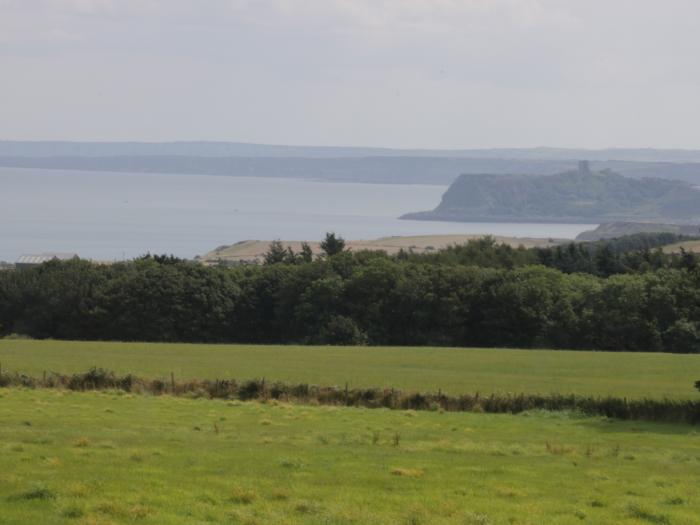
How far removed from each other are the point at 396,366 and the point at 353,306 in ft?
113

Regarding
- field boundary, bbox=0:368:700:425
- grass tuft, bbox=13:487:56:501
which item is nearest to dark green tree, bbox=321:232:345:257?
field boundary, bbox=0:368:700:425

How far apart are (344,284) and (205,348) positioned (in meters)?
26.3

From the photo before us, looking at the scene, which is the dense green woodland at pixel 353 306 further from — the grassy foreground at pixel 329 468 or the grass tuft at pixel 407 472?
the grass tuft at pixel 407 472

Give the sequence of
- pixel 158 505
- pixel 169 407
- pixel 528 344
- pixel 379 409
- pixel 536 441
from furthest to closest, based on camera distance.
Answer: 1. pixel 528 344
2. pixel 379 409
3. pixel 169 407
4. pixel 536 441
5. pixel 158 505

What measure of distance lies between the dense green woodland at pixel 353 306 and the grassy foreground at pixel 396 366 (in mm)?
17524

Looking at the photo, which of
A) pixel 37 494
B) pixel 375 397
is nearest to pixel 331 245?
pixel 375 397

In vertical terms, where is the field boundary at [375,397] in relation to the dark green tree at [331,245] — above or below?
below

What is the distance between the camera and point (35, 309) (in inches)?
3529

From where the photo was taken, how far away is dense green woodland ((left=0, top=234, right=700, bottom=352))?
78.9 meters

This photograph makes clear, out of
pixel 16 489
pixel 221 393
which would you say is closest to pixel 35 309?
pixel 221 393

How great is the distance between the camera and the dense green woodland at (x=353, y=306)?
78875mm

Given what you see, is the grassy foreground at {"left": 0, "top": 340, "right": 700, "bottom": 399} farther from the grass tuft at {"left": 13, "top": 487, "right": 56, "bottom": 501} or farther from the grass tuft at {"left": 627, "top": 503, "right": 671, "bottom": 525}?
the grass tuft at {"left": 13, "top": 487, "right": 56, "bottom": 501}

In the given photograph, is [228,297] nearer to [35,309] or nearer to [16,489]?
[35,309]

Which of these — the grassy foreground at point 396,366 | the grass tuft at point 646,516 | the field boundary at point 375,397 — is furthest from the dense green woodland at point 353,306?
the grass tuft at point 646,516
